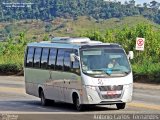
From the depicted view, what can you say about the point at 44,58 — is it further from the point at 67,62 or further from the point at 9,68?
the point at 9,68

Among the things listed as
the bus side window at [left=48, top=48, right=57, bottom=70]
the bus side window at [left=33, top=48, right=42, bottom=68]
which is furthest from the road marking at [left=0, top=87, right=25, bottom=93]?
the bus side window at [left=48, top=48, right=57, bottom=70]

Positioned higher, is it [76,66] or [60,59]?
[76,66]

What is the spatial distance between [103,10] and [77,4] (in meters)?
→ 12.1

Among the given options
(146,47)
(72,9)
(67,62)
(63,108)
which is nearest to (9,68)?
(146,47)

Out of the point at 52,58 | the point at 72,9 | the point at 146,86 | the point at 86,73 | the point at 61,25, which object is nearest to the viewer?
the point at 86,73

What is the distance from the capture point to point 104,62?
2097cm

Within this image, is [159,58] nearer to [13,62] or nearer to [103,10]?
[13,62]

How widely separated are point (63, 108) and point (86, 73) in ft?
8.55

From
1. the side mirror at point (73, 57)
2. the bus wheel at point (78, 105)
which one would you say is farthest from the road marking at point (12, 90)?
the side mirror at point (73, 57)

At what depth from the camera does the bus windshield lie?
20.7 meters

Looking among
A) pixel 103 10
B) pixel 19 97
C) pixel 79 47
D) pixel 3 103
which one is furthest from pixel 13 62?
pixel 103 10

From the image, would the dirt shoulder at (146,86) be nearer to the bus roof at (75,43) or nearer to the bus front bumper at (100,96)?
the bus roof at (75,43)

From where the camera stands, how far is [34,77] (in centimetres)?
2506

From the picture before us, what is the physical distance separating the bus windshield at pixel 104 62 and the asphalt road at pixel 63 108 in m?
1.28
